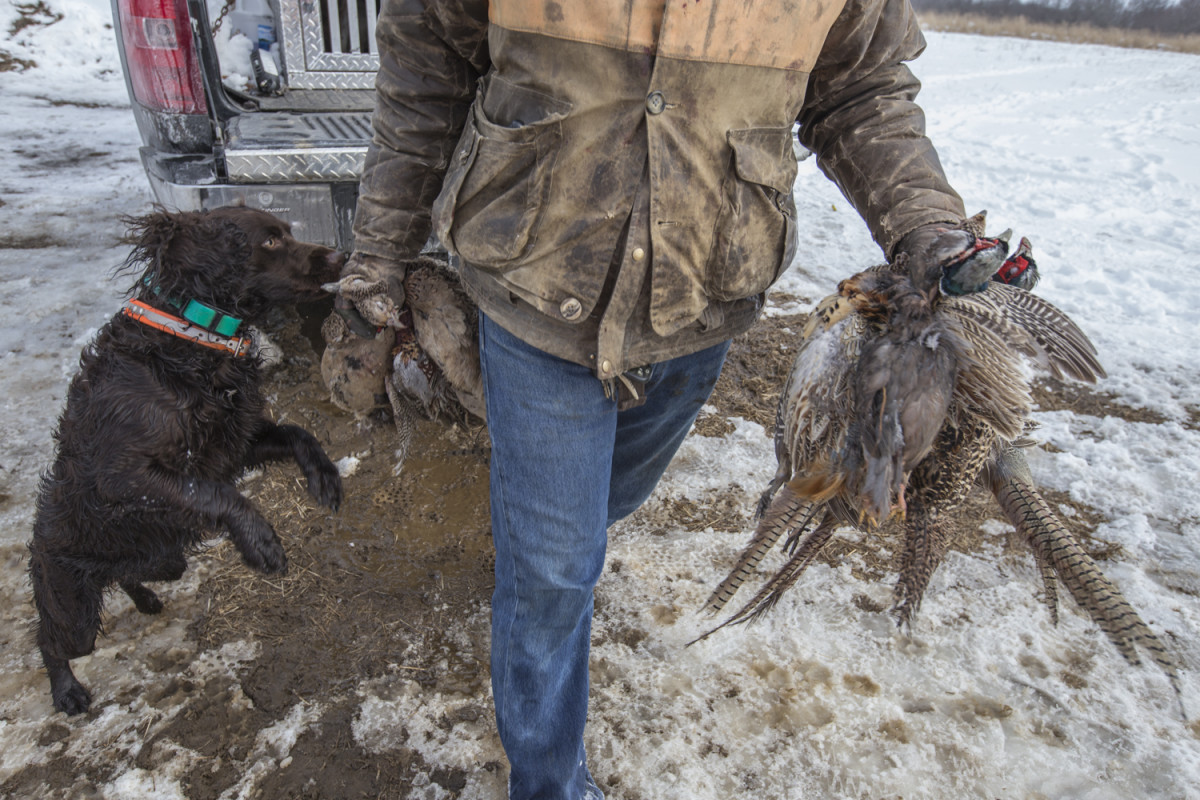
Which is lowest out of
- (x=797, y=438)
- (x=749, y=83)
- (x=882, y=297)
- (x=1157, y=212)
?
(x=1157, y=212)

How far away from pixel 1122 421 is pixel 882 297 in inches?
134

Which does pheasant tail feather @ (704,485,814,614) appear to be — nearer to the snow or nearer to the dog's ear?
the snow

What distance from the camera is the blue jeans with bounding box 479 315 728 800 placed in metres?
1.72

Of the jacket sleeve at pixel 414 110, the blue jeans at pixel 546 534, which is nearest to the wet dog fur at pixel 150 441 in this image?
the jacket sleeve at pixel 414 110

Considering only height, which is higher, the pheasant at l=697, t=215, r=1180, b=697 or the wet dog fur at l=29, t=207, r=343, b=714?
the pheasant at l=697, t=215, r=1180, b=697

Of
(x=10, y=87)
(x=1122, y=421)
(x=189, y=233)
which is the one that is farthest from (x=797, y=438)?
(x=10, y=87)

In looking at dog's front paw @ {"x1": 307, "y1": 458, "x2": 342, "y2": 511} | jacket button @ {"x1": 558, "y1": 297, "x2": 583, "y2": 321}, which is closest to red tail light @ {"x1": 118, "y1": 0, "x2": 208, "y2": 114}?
dog's front paw @ {"x1": 307, "y1": 458, "x2": 342, "y2": 511}

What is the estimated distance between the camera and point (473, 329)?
100 inches

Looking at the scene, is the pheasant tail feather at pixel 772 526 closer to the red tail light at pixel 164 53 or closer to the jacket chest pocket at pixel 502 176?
the jacket chest pocket at pixel 502 176

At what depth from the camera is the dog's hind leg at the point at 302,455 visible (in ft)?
9.08

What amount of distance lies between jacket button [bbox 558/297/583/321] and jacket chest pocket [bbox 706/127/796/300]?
34 centimetres

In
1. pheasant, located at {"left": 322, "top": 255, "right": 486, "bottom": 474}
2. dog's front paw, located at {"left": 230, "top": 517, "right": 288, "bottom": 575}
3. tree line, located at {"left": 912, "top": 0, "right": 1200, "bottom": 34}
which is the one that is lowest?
dog's front paw, located at {"left": 230, "top": 517, "right": 288, "bottom": 575}

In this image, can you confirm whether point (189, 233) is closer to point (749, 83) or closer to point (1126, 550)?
point (749, 83)

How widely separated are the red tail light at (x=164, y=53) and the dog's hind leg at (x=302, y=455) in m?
1.81
